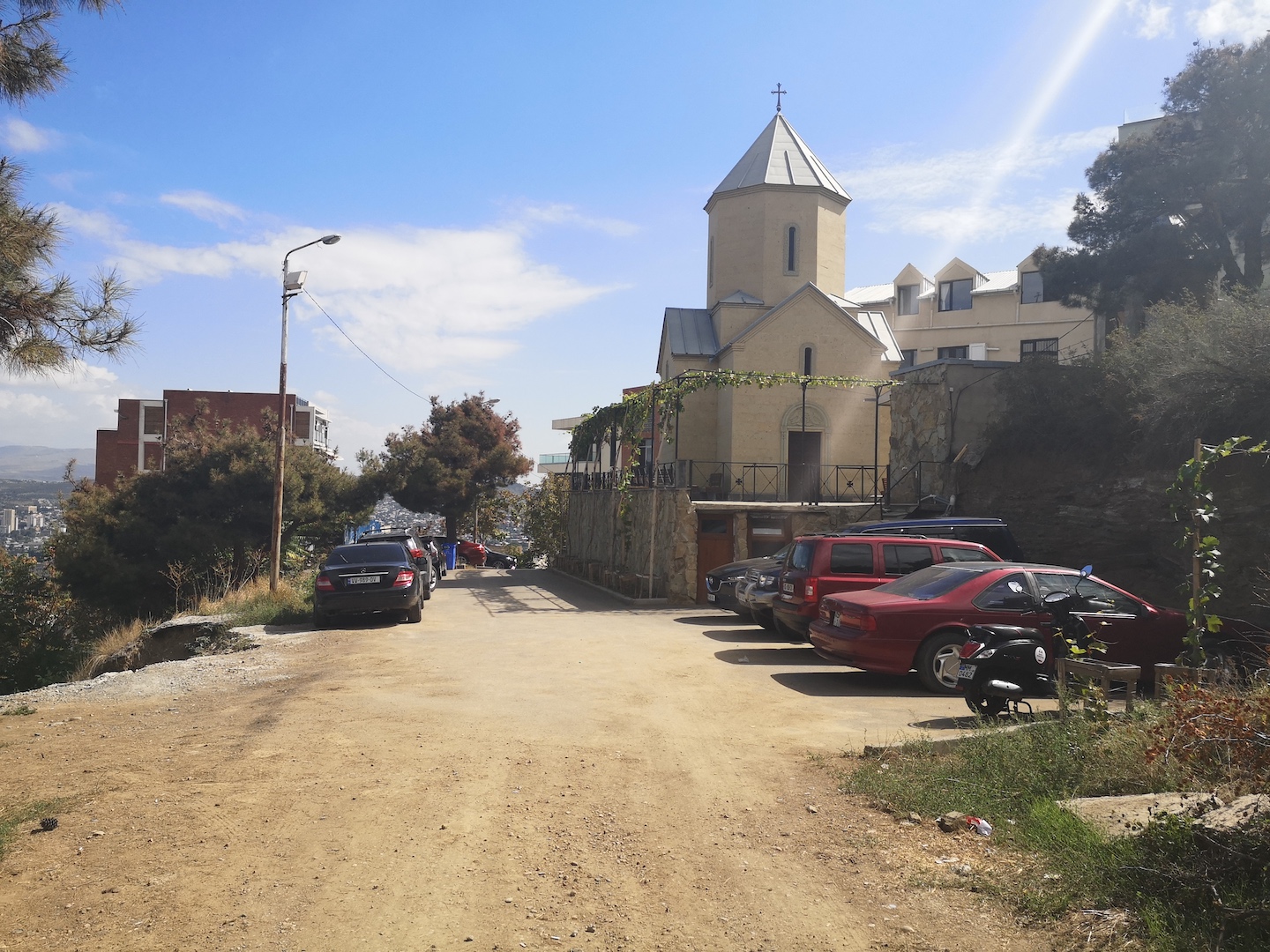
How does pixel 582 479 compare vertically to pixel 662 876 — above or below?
above

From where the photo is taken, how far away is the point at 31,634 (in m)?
21.4

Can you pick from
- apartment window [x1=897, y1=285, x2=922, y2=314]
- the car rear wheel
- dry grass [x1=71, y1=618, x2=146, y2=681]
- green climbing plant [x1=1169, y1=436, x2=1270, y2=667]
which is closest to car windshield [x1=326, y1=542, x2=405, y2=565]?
dry grass [x1=71, y1=618, x2=146, y2=681]

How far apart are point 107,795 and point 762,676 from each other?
7527 millimetres

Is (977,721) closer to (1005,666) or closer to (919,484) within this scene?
(1005,666)

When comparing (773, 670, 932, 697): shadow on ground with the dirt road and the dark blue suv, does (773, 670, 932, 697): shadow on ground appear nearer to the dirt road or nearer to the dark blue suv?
the dirt road

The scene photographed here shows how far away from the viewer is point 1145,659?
1043 centimetres

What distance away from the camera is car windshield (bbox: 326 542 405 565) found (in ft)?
57.4

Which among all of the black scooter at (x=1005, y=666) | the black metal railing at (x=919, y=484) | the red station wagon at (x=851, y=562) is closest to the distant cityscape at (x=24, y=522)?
the black metal railing at (x=919, y=484)

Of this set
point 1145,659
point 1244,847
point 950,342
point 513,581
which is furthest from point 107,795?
point 950,342

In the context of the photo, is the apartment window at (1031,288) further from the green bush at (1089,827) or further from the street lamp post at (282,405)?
the green bush at (1089,827)

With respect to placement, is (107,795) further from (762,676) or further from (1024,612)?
(1024,612)

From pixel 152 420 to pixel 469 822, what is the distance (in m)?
61.4

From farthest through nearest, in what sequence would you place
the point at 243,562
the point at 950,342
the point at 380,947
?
the point at 950,342
the point at 243,562
the point at 380,947

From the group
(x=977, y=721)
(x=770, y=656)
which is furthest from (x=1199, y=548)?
(x=770, y=656)
